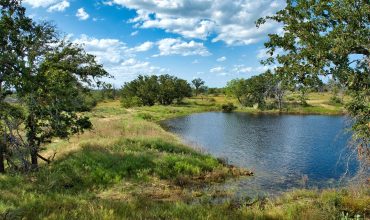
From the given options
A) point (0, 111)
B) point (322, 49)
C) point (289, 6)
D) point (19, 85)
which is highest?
point (289, 6)

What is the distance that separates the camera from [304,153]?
3819 cm

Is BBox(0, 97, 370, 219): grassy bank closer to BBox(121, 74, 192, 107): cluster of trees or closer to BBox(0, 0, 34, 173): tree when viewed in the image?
BBox(0, 0, 34, 173): tree

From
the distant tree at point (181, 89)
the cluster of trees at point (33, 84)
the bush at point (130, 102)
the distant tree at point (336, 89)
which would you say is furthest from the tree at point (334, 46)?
the distant tree at point (181, 89)

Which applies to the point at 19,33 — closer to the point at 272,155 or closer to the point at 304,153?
the point at 272,155

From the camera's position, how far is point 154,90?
12362 centimetres

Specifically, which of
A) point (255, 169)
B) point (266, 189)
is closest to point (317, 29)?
point (266, 189)

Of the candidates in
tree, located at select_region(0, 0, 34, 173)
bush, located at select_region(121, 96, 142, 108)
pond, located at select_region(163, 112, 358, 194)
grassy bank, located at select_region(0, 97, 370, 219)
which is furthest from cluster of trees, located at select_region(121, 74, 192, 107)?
tree, located at select_region(0, 0, 34, 173)

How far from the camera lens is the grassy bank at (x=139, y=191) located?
12086 millimetres

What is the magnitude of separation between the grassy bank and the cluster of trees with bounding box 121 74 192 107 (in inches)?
3478

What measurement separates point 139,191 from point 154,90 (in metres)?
105

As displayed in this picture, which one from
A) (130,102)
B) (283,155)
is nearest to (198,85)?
(130,102)

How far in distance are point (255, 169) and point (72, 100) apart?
16.7 m

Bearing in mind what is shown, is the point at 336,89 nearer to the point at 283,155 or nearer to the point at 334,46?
the point at 334,46

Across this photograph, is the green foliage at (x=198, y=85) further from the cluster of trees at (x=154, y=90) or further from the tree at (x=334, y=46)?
the tree at (x=334, y=46)
